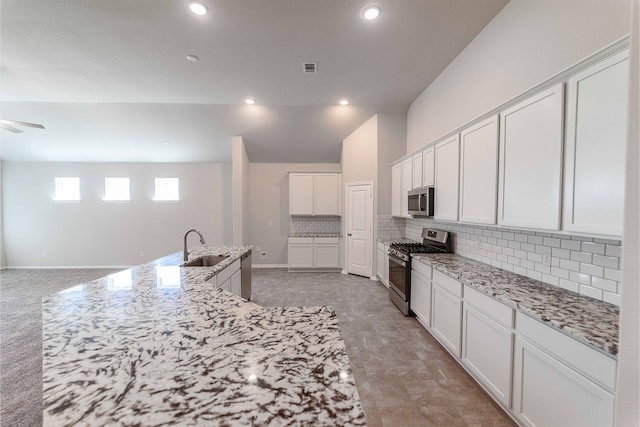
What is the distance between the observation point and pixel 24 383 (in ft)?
6.71

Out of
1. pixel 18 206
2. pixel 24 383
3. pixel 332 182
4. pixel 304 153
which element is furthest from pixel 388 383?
pixel 18 206

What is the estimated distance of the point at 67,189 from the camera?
19.4ft

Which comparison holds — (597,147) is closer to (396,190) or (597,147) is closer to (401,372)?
(401,372)

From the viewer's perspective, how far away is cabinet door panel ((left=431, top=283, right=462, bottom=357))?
2.16 meters

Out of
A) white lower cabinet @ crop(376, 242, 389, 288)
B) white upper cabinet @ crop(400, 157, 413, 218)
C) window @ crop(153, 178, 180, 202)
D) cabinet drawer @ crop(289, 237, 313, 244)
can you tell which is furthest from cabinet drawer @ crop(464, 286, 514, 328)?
window @ crop(153, 178, 180, 202)

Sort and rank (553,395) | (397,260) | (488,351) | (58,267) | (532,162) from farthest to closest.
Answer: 1. (58,267)
2. (397,260)
3. (488,351)
4. (532,162)
5. (553,395)

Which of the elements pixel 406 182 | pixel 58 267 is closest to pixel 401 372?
pixel 406 182

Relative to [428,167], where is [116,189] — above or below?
below

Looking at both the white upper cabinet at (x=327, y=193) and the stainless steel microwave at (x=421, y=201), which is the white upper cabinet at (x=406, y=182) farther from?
the white upper cabinet at (x=327, y=193)

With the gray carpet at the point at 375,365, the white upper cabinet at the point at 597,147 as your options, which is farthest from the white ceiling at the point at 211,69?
the gray carpet at the point at 375,365

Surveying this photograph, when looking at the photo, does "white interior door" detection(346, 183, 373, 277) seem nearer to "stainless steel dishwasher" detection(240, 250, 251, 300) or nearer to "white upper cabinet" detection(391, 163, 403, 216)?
"white upper cabinet" detection(391, 163, 403, 216)

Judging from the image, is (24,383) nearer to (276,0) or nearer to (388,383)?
(388,383)

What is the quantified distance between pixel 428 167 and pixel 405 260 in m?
1.25

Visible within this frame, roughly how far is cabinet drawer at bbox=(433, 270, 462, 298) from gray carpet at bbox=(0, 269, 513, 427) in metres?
0.67
